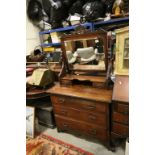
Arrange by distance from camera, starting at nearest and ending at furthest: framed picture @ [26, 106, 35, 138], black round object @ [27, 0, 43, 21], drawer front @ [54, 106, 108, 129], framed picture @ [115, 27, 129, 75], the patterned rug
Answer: framed picture @ [115, 27, 129, 75] < drawer front @ [54, 106, 108, 129] < the patterned rug < framed picture @ [26, 106, 35, 138] < black round object @ [27, 0, 43, 21]

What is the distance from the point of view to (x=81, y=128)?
174 cm

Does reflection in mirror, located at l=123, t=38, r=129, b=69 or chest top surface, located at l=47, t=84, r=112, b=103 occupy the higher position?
reflection in mirror, located at l=123, t=38, r=129, b=69

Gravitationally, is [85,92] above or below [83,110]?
above

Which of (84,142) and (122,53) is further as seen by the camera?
(84,142)

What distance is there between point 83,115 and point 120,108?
0.48 metres

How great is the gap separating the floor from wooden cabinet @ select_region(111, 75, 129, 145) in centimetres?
24

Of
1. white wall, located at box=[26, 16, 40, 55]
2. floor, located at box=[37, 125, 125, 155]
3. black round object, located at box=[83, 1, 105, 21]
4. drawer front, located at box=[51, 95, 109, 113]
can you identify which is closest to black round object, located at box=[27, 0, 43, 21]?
white wall, located at box=[26, 16, 40, 55]

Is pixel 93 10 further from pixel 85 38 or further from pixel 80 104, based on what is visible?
pixel 80 104

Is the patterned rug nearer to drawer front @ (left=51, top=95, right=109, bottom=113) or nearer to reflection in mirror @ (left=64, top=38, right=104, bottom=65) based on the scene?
drawer front @ (left=51, top=95, right=109, bottom=113)

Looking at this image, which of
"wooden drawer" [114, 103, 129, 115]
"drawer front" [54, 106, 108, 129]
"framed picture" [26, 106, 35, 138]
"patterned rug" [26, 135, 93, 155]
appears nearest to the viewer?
"wooden drawer" [114, 103, 129, 115]

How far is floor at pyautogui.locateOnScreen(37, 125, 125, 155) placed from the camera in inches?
63.4

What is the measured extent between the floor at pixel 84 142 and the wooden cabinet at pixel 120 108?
0.79ft

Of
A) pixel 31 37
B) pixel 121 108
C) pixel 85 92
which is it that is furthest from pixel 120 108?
pixel 31 37

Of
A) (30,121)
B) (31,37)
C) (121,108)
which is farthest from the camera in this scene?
(31,37)
